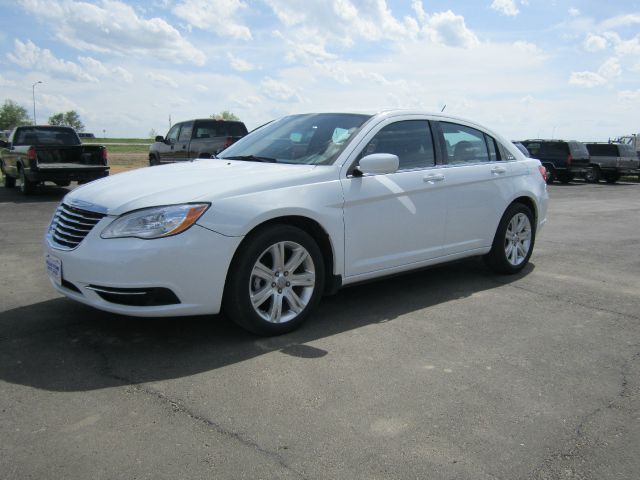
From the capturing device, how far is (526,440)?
291 centimetres

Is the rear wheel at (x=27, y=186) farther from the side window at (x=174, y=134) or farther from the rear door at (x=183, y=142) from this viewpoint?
the side window at (x=174, y=134)

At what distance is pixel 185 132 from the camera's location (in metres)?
16.9

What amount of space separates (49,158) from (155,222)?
11663 millimetres

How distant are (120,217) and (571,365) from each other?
3086 mm

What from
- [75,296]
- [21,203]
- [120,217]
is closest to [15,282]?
[75,296]

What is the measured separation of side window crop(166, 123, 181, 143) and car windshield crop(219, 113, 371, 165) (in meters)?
12.5

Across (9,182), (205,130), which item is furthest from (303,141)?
(9,182)

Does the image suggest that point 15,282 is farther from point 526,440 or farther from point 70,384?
point 526,440

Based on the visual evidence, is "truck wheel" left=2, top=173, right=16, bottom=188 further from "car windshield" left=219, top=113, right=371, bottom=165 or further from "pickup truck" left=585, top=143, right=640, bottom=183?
"pickup truck" left=585, top=143, right=640, bottom=183

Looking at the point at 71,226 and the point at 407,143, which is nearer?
the point at 71,226

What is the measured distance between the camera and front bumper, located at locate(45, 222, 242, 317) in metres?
3.68

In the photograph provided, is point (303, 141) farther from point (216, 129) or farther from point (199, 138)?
point (216, 129)

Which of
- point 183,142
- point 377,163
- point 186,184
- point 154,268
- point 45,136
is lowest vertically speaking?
point 154,268

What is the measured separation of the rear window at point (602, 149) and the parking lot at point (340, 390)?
22772 millimetres
